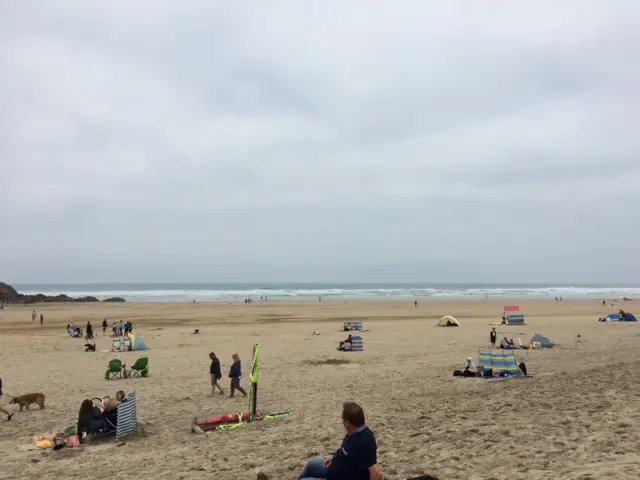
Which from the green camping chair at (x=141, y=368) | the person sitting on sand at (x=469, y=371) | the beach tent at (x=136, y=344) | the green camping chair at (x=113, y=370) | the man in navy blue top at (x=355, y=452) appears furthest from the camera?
the beach tent at (x=136, y=344)

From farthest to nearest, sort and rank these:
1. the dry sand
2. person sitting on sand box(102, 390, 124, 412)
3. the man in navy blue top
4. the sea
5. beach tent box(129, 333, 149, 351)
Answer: the sea, beach tent box(129, 333, 149, 351), person sitting on sand box(102, 390, 124, 412), the dry sand, the man in navy blue top

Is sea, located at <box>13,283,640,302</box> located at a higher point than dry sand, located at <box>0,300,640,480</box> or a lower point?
lower

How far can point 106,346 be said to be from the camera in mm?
25688

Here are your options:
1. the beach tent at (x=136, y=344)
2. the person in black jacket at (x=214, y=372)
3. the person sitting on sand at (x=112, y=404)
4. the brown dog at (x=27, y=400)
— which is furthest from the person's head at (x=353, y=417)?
the beach tent at (x=136, y=344)

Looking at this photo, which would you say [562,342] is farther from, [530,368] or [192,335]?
[192,335]

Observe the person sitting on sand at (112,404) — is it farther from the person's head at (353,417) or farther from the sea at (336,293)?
the sea at (336,293)

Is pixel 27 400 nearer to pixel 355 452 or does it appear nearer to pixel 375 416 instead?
pixel 375 416

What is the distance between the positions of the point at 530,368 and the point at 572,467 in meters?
10.0

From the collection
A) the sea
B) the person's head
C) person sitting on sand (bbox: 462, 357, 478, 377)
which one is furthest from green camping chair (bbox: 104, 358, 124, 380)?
the sea

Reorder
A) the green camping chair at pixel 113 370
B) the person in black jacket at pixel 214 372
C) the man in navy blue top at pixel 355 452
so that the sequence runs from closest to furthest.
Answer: the man in navy blue top at pixel 355 452 → the person in black jacket at pixel 214 372 → the green camping chair at pixel 113 370

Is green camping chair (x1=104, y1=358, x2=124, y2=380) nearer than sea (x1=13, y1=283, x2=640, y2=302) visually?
Yes

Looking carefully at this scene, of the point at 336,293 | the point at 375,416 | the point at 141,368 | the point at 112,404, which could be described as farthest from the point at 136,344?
the point at 336,293

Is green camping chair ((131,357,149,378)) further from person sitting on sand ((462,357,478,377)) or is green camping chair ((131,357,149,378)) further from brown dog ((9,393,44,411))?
person sitting on sand ((462,357,478,377))

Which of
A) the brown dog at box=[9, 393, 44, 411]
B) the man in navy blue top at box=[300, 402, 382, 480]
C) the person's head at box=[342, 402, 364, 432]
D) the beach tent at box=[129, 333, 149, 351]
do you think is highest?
the person's head at box=[342, 402, 364, 432]
